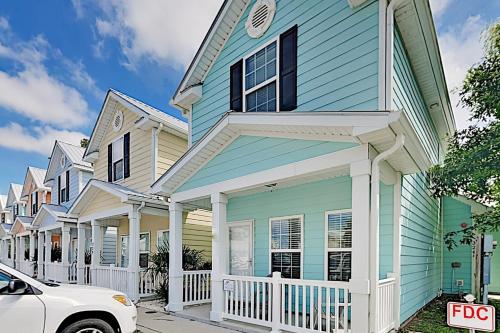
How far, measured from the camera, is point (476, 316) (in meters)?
3.47

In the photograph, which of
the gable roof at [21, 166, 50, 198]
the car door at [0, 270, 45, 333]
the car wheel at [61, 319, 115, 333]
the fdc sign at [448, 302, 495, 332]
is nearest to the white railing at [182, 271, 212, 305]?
the car wheel at [61, 319, 115, 333]

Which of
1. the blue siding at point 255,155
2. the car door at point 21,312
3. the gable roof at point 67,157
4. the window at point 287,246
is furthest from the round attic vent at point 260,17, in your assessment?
the gable roof at point 67,157

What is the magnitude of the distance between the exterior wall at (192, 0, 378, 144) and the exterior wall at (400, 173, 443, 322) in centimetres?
209

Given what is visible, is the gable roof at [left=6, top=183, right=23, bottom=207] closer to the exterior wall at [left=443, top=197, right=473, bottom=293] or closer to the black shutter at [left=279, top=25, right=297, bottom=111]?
the black shutter at [left=279, top=25, right=297, bottom=111]

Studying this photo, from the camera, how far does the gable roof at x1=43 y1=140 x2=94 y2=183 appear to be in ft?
55.5

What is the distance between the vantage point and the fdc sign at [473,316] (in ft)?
11.2

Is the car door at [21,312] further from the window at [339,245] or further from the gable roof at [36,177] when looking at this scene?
the gable roof at [36,177]

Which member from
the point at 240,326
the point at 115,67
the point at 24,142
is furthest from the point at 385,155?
the point at 24,142

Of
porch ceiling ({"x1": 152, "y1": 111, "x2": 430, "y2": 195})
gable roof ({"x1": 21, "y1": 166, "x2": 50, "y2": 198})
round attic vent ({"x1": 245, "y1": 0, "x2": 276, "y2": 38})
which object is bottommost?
gable roof ({"x1": 21, "y1": 166, "x2": 50, "y2": 198})

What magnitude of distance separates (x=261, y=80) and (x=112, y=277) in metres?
7.58

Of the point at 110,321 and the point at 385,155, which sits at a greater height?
the point at 385,155

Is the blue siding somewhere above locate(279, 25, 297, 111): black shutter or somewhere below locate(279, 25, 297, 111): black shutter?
below

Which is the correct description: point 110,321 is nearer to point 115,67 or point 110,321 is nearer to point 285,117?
point 285,117

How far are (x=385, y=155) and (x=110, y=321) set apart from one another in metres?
4.48
